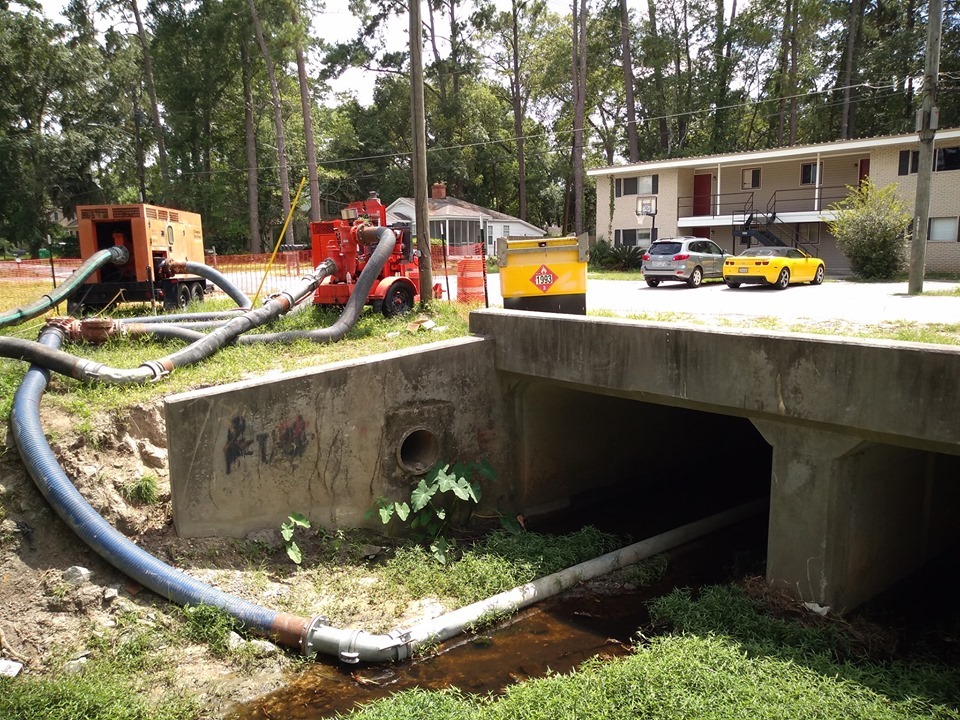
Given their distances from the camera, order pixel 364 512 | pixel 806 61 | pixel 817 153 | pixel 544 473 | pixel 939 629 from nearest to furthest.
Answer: pixel 939 629 → pixel 364 512 → pixel 544 473 → pixel 817 153 → pixel 806 61

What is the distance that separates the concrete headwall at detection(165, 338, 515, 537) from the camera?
807 cm

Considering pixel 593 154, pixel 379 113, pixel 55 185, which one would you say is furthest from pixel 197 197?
pixel 593 154

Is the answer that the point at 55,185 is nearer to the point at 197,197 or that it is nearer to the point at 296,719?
the point at 197,197

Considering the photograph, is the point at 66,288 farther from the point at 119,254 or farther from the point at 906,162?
the point at 906,162

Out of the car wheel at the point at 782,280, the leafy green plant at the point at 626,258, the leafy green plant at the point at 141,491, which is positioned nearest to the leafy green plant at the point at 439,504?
the leafy green plant at the point at 141,491

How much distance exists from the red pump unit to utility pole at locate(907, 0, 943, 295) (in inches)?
470

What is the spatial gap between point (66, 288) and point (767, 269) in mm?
16743

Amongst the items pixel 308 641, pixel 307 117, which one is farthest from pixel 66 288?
pixel 307 117

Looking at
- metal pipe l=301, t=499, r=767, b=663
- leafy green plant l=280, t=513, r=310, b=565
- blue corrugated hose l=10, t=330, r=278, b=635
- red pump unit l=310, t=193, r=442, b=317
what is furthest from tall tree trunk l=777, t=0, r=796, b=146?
blue corrugated hose l=10, t=330, r=278, b=635

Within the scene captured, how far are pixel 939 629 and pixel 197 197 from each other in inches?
1731

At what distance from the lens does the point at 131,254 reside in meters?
14.9

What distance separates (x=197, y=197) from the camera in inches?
1720

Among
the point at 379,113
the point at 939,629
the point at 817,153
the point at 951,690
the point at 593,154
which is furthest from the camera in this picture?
the point at 593,154

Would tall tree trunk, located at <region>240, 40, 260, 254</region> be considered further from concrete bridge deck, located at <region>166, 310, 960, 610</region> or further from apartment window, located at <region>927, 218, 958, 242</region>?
apartment window, located at <region>927, 218, 958, 242</region>
